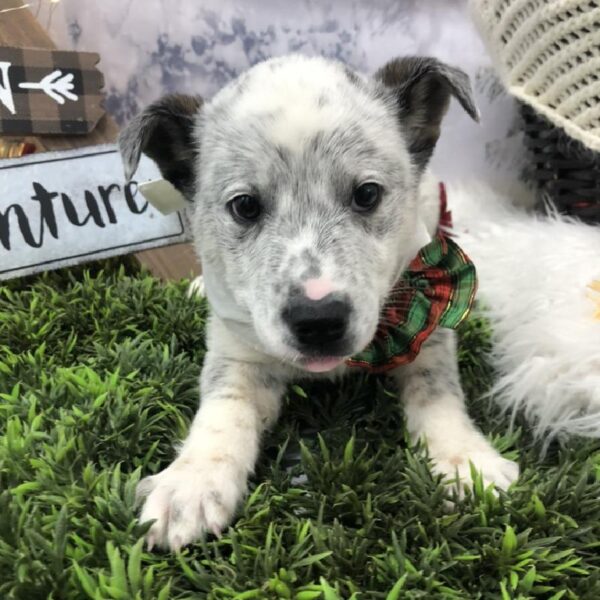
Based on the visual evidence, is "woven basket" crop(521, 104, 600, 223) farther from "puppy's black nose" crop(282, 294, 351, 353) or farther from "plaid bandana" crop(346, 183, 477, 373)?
"puppy's black nose" crop(282, 294, 351, 353)

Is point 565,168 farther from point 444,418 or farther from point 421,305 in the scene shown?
point 444,418

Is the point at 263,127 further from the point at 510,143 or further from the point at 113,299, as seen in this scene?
the point at 510,143

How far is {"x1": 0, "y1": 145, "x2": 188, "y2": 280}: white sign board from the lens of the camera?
2.77 meters

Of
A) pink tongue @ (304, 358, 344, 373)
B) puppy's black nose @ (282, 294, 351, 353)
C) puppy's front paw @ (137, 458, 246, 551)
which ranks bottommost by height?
puppy's front paw @ (137, 458, 246, 551)

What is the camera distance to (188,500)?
1.41m

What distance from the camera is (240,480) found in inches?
60.4

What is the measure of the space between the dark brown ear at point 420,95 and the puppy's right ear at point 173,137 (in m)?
0.60

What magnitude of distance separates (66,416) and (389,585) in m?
0.95

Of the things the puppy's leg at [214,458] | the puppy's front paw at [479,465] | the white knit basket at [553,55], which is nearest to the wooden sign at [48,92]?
the puppy's leg at [214,458]

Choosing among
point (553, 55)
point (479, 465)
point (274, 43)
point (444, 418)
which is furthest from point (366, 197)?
point (274, 43)

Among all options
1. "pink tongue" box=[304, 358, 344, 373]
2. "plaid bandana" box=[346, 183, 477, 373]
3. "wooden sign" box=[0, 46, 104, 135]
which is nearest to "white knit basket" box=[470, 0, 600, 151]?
"plaid bandana" box=[346, 183, 477, 373]

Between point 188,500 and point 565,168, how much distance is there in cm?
231

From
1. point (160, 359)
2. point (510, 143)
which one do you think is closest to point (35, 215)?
point (160, 359)

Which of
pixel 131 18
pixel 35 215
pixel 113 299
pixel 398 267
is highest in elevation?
pixel 131 18
